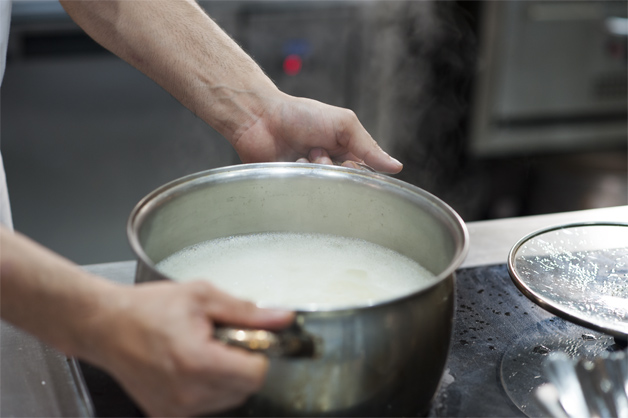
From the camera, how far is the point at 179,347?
1.69 feet

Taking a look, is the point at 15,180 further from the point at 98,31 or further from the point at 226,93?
the point at 226,93

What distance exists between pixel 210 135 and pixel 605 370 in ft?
5.99

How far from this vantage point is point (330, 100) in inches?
95.3

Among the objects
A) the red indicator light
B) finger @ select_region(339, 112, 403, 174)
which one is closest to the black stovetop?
finger @ select_region(339, 112, 403, 174)

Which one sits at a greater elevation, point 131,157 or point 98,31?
point 98,31

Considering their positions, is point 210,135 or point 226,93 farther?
point 210,135

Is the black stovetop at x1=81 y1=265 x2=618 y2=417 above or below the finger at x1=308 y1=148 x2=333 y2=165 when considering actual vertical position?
below

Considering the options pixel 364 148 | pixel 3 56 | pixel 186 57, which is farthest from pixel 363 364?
pixel 3 56

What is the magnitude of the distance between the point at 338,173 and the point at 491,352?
0.31 metres

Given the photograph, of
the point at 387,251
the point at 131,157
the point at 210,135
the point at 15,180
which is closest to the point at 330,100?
the point at 210,135

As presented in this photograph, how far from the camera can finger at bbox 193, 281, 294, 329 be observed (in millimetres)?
534

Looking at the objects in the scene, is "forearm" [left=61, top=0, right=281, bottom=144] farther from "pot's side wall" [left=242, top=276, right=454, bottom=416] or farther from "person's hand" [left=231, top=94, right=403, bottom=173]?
"pot's side wall" [left=242, top=276, right=454, bottom=416]

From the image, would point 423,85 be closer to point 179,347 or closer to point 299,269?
point 299,269

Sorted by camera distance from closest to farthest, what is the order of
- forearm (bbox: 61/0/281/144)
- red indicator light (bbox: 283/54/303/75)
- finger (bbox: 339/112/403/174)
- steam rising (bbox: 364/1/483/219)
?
finger (bbox: 339/112/403/174), forearm (bbox: 61/0/281/144), red indicator light (bbox: 283/54/303/75), steam rising (bbox: 364/1/483/219)
